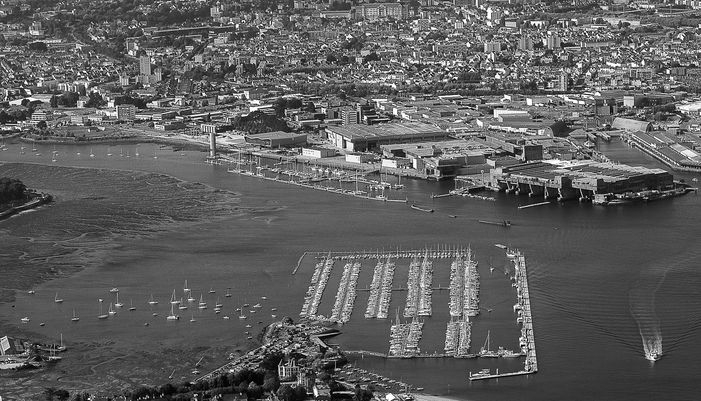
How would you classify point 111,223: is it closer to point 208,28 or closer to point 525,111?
point 525,111

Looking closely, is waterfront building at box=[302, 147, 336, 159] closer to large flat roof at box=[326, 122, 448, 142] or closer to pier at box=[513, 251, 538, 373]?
large flat roof at box=[326, 122, 448, 142]

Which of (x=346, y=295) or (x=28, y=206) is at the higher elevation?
(x=346, y=295)

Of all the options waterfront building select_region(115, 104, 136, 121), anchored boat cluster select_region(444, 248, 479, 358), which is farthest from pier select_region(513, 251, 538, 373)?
waterfront building select_region(115, 104, 136, 121)

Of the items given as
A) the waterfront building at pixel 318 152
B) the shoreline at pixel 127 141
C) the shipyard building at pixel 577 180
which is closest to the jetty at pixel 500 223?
the shipyard building at pixel 577 180

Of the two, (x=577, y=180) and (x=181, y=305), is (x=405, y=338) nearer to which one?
(x=181, y=305)

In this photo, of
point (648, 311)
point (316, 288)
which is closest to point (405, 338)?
point (316, 288)

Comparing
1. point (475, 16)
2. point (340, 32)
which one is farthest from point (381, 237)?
point (475, 16)

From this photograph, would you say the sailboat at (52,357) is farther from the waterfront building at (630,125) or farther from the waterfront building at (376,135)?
the waterfront building at (630,125)
